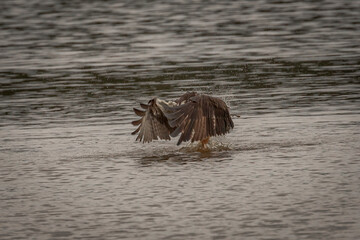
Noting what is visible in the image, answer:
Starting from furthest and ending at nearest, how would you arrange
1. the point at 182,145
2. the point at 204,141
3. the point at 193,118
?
the point at 182,145
the point at 204,141
the point at 193,118

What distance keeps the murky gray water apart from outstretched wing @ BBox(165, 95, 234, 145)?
0.97 feet

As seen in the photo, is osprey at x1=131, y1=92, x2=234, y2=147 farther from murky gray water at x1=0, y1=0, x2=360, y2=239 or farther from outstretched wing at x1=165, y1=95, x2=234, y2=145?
murky gray water at x1=0, y1=0, x2=360, y2=239

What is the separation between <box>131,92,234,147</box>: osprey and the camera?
10.4 meters

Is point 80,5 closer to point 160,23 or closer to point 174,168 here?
point 160,23

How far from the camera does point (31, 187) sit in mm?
9156

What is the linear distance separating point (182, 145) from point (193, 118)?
2.83ft

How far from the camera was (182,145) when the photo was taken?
11.2 m

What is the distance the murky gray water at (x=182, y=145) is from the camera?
778 centimetres

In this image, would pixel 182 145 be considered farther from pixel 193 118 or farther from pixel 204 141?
pixel 193 118

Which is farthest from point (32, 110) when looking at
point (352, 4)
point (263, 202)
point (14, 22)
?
point (352, 4)

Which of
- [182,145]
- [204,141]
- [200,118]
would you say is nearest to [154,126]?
[182,145]

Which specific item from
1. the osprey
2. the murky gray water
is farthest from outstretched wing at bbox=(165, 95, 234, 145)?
the murky gray water

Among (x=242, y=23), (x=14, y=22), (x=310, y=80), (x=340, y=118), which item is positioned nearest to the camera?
(x=340, y=118)

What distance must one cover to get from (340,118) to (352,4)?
17958 millimetres
